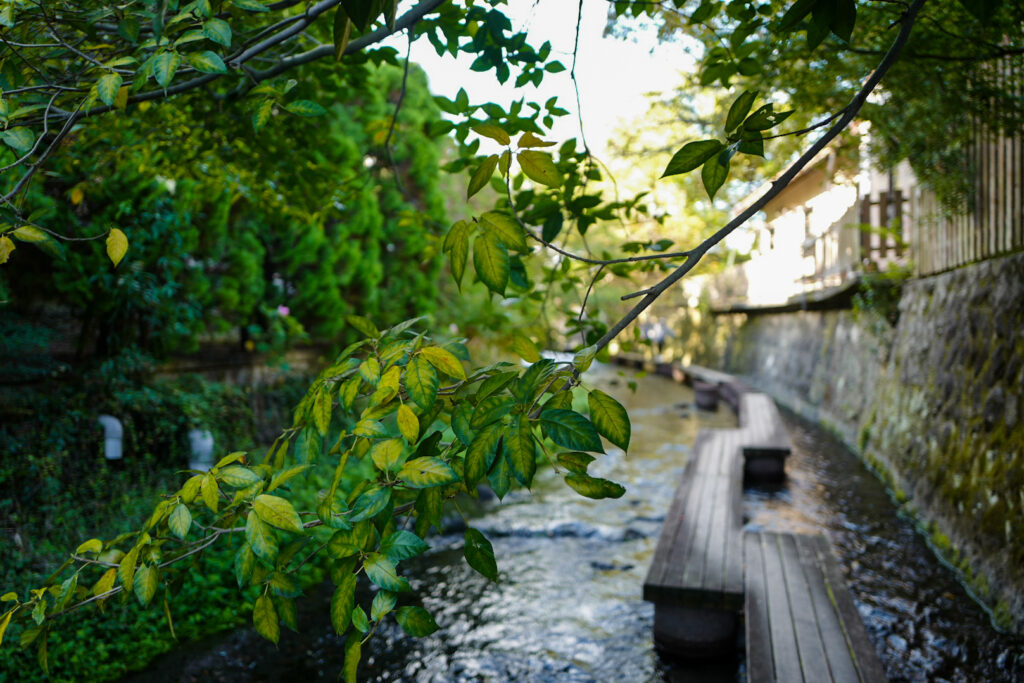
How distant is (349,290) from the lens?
8.05 m

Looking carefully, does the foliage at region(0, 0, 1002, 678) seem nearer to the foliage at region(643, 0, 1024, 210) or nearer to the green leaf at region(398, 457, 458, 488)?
the green leaf at region(398, 457, 458, 488)

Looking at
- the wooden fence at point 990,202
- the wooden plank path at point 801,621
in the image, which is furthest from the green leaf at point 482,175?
the wooden fence at point 990,202

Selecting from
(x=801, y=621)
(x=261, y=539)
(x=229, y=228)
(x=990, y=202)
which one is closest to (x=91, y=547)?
(x=261, y=539)

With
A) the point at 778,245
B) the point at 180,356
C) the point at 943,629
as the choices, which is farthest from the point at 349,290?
the point at 778,245

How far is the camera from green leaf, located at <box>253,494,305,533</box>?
1289mm

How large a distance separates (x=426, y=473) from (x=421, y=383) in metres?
0.18

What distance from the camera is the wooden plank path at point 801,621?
8.79 ft

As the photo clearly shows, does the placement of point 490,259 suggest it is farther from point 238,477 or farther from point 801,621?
point 801,621

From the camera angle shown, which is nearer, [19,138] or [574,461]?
[574,461]

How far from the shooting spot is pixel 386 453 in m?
1.31

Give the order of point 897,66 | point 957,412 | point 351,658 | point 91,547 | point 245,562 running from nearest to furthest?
point 351,658 → point 245,562 → point 91,547 → point 897,66 → point 957,412

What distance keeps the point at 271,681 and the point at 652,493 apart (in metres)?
4.48

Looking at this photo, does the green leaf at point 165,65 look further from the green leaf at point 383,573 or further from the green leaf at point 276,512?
the green leaf at point 383,573

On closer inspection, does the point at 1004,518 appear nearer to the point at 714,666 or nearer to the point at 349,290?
the point at 714,666
